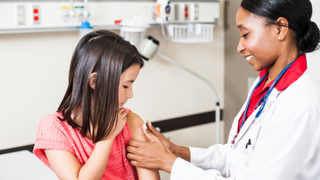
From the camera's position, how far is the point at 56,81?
6.74 ft

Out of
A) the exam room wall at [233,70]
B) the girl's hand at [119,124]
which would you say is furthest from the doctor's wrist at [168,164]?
the exam room wall at [233,70]

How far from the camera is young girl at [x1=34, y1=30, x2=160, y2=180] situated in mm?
1098

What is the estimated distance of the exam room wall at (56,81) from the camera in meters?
1.91

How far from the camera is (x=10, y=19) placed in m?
1.79

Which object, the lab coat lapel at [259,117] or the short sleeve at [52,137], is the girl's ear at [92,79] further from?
the lab coat lapel at [259,117]

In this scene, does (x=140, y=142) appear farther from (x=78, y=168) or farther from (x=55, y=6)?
(x=55, y=6)

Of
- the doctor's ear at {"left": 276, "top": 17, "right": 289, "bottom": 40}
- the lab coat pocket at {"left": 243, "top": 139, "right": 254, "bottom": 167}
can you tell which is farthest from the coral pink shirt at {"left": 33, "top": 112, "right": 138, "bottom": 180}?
the doctor's ear at {"left": 276, "top": 17, "right": 289, "bottom": 40}

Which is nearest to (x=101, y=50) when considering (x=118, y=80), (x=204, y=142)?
(x=118, y=80)

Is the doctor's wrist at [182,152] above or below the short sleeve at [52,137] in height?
below

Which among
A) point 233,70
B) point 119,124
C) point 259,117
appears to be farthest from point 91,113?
point 233,70

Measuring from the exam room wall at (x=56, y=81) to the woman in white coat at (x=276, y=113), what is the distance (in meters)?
1.00

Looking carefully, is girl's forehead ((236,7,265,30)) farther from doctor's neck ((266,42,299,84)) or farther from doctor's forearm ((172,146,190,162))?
doctor's forearm ((172,146,190,162))

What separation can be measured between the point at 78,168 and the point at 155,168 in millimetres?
314

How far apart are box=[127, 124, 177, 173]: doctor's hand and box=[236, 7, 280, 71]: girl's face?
51 cm
